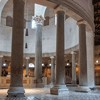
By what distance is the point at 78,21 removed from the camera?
50.6 ft

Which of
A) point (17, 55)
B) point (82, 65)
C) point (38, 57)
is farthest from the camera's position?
point (38, 57)

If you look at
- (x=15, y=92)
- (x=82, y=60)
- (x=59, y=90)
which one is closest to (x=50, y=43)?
(x=82, y=60)

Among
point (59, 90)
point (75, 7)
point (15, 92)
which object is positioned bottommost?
point (59, 90)

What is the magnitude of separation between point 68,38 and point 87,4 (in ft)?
37.5

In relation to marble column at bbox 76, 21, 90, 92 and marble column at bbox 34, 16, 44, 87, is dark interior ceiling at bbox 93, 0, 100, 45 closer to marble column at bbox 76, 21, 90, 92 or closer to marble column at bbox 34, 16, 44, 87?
marble column at bbox 76, 21, 90, 92

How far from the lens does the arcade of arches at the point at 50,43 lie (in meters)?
10.7

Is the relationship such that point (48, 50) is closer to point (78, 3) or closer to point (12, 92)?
point (78, 3)

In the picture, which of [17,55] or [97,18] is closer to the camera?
[17,55]

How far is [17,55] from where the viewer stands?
10594 millimetres

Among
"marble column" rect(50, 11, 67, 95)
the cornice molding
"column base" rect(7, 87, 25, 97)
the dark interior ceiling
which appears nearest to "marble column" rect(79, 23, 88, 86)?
the cornice molding

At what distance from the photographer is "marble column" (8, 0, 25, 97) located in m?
10.3

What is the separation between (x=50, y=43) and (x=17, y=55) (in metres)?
19.6

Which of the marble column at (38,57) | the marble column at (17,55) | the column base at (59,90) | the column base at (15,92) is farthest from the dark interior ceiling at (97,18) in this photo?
the column base at (15,92)

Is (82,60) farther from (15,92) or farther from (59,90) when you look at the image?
(15,92)
